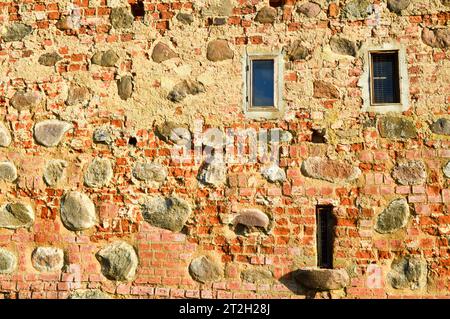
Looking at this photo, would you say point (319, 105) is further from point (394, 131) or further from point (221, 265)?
point (221, 265)

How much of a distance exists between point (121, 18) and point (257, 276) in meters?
2.60

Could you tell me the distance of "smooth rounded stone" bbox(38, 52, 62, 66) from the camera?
487 cm

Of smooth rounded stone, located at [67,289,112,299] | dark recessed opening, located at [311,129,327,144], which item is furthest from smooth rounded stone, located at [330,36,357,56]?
smooth rounded stone, located at [67,289,112,299]

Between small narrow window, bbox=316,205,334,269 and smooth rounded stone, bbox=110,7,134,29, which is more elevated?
smooth rounded stone, bbox=110,7,134,29

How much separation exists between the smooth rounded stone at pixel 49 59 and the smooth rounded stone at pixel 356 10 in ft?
8.49

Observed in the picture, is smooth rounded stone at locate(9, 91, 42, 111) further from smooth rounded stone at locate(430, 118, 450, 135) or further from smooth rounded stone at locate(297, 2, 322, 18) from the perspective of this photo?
smooth rounded stone at locate(430, 118, 450, 135)

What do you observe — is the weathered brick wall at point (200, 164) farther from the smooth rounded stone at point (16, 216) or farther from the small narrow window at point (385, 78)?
the small narrow window at point (385, 78)

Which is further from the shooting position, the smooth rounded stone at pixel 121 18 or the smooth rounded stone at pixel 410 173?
the smooth rounded stone at pixel 121 18

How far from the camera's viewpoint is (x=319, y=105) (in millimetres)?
4582

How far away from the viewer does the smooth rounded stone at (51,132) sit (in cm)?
476

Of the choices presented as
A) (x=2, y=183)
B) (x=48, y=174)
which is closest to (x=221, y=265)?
(x=48, y=174)

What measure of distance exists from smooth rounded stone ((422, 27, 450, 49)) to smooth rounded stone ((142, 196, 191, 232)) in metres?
2.50

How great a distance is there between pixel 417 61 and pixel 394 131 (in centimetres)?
64

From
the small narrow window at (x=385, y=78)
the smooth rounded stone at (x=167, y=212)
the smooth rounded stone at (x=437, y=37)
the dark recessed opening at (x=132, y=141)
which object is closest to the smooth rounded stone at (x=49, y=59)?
the dark recessed opening at (x=132, y=141)
